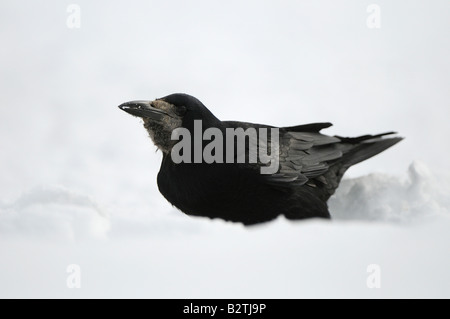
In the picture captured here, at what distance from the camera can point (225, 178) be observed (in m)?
4.99

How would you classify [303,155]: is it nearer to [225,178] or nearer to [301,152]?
[301,152]

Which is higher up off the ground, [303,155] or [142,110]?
[142,110]

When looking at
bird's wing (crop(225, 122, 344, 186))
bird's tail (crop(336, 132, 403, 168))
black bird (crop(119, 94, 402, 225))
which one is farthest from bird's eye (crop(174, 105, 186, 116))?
bird's tail (crop(336, 132, 403, 168))

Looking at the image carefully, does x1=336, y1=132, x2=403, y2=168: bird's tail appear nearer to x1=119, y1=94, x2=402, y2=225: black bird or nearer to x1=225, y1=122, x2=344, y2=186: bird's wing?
x1=225, y1=122, x2=344, y2=186: bird's wing

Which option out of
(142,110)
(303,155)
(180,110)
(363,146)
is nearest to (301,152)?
(303,155)

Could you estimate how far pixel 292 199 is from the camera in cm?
521

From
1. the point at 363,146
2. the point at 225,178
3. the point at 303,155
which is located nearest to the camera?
the point at 225,178

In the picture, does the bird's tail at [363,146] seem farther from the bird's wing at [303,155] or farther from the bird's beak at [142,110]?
the bird's beak at [142,110]

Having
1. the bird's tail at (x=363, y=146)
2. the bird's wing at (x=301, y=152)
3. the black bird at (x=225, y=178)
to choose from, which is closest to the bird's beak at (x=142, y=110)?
the black bird at (x=225, y=178)

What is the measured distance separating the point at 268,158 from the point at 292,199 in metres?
0.35

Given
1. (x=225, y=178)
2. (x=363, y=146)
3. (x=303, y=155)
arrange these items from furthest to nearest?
(x=363, y=146)
(x=303, y=155)
(x=225, y=178)

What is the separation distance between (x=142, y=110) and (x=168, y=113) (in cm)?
18

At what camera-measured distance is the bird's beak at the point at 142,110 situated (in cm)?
502

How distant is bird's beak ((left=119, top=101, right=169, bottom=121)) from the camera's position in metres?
5.02
